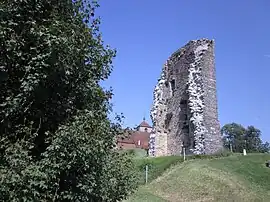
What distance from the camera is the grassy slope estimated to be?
15.9 meters

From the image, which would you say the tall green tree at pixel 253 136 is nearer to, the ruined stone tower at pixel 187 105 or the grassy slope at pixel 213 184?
the ruined stone tower at pixel 187 105

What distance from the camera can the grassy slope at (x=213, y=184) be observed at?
1595 centimetres

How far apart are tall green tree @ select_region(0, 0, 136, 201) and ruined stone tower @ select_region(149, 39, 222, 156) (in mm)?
23292

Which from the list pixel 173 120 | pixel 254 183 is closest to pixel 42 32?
pixel 254 183

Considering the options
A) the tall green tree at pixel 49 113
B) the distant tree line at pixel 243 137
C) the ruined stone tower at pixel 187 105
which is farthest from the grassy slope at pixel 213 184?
the distant tree line at pixel 243 137

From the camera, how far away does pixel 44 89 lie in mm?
6121

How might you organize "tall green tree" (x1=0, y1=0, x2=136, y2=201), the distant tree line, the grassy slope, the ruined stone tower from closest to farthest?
1. "tall green tree" (x1=0, y1=0, x2=136, y2=201)
2. the grassy slope
3. the ruined stone tower
4. the distant tree line

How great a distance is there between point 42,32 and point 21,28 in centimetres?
46

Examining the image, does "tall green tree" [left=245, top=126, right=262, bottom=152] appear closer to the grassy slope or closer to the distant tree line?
the distant tree line

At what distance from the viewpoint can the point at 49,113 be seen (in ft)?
21.0

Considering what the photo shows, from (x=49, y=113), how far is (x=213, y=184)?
13.1m

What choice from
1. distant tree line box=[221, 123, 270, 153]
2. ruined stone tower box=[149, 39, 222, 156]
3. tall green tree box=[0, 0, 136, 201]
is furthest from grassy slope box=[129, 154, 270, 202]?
distant tree line box=[221, 123, 270, 153]

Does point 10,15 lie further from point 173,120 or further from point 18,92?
point 173,120

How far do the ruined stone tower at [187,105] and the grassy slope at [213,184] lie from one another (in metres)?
7.71
